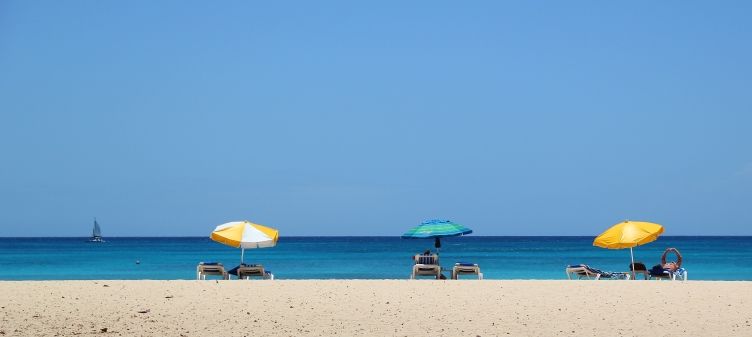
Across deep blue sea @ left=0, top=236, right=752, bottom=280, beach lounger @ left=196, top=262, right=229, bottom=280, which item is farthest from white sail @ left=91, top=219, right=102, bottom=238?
beach lounger @ left=196, top=262, right=229, bottom=280

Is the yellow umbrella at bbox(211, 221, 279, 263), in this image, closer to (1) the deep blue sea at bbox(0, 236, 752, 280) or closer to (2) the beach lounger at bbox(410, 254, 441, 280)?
(2) the beach lounger at bbox(410, 254, 441, 280)

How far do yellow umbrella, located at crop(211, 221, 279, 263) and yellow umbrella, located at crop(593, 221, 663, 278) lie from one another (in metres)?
6.54

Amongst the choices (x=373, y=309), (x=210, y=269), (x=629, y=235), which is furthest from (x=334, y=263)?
(x=373, y=309)

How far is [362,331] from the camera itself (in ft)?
32.4

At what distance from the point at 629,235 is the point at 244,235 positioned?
7.64m

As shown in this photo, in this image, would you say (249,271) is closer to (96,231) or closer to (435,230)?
(435,230)

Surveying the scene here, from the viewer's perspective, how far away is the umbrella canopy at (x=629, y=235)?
18.2 m

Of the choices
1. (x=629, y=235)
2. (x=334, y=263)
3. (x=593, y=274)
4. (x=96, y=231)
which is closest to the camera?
(x=629, y=235)

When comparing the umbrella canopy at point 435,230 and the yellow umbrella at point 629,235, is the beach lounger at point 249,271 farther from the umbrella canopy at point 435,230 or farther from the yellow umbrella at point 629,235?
the yellow umbrella at point 629,235

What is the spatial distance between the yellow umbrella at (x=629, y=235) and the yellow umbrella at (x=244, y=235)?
257 inches

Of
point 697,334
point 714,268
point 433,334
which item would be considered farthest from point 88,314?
point 714,268

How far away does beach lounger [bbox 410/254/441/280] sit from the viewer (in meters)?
18.3

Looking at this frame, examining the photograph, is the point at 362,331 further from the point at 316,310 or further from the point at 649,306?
the point at 649,306

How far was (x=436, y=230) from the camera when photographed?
1895cm
